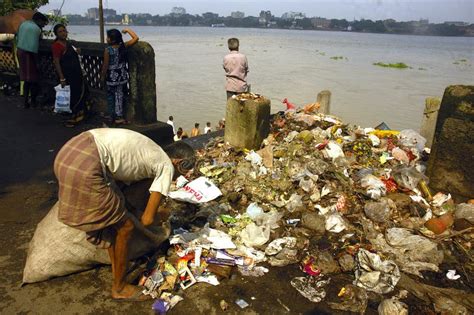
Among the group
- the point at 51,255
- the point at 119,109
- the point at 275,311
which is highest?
the point at 119,109

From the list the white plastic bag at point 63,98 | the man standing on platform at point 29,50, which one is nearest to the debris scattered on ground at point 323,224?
the white plastic bag at point 63,98

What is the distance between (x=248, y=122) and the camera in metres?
5.55

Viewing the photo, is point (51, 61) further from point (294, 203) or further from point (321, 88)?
point (321, 88)

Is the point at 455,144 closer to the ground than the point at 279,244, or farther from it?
farther from it

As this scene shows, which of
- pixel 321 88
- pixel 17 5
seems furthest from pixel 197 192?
pixel 321 88

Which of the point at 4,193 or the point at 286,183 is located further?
the point at 286,183

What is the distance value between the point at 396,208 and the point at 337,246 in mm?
1072

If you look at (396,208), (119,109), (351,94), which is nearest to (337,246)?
(396,208)

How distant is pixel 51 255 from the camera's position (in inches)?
110

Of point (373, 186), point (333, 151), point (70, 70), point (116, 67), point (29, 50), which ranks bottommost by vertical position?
point (373, 186)

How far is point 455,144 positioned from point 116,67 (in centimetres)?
475

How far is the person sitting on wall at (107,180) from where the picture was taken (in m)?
2.30

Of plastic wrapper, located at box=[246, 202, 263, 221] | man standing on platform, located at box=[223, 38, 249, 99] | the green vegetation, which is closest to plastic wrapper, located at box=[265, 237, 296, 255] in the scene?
plastic wrapper, located at box=[246, 202, 263, 221]

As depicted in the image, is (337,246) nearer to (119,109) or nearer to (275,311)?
(275,311)
